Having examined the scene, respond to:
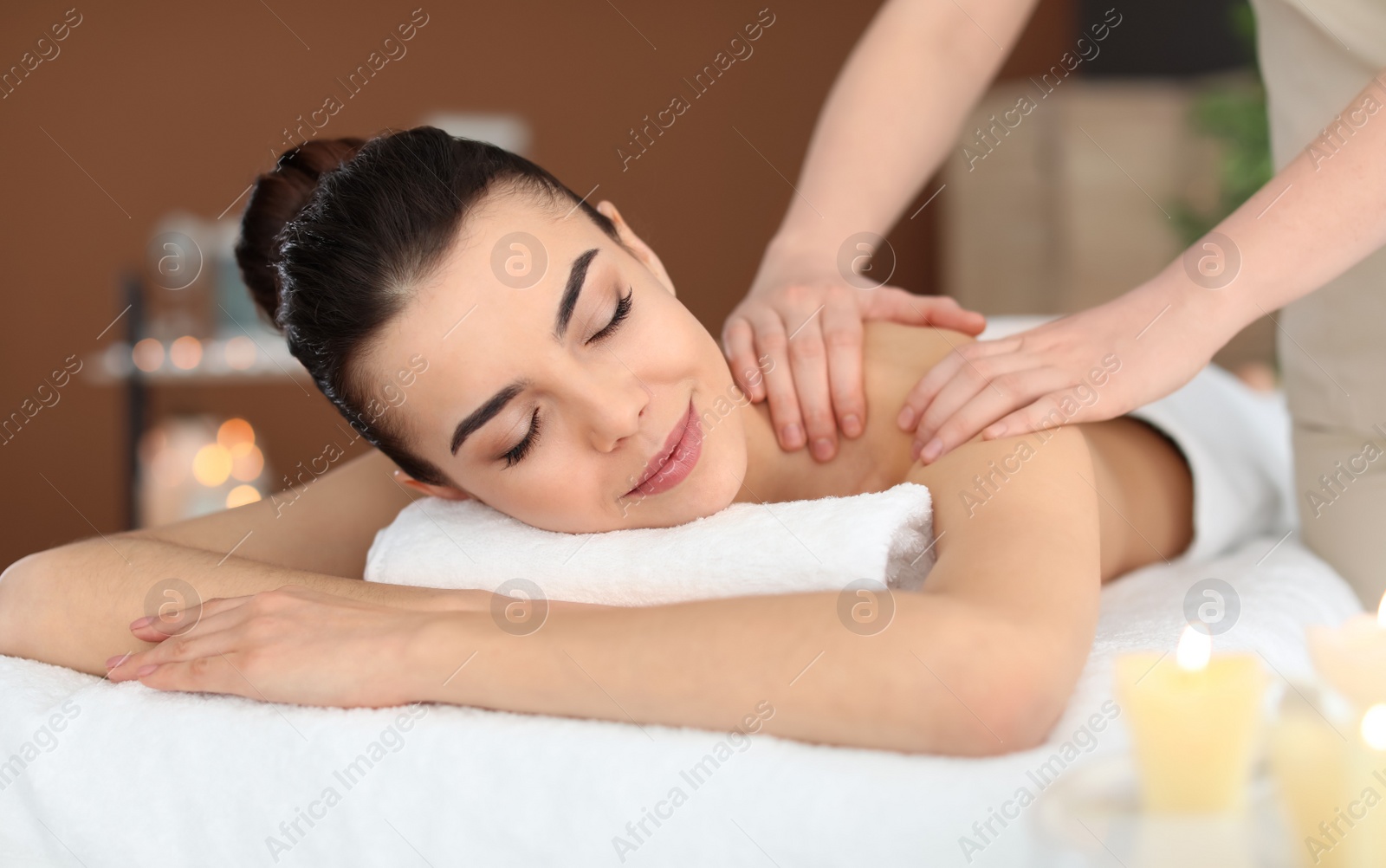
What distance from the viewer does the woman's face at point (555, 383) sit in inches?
41.6

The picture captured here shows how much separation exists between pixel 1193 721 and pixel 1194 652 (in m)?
0.03

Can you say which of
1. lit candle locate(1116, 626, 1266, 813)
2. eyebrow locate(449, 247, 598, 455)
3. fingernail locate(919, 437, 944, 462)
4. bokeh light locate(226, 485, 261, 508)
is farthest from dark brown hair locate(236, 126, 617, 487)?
bokeh light locate(226, 485, 261, 508)

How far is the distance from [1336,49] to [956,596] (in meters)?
0.90

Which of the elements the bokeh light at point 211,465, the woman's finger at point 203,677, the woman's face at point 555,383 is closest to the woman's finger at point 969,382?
the woman's face at point 555,383

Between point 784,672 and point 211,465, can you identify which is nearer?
point 784,672

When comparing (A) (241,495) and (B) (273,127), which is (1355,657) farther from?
(B) (273,127)

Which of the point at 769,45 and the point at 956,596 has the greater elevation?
the point at 956,596

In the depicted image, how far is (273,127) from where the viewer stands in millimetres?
4527

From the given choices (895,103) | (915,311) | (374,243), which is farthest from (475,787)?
(895,103)

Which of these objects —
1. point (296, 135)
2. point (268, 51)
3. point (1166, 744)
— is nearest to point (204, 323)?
point (296, 135)

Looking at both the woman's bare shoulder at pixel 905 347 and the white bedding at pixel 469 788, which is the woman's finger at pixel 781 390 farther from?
the white bedding at pixel 469 788

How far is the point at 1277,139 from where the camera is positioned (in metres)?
1.38

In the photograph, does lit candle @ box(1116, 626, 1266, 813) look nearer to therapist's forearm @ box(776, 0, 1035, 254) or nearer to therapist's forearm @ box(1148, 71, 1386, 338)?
therapist's forearm @ box(1148, 71, 1386, 338)

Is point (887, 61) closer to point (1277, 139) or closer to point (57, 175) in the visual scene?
point (1277, 139)
